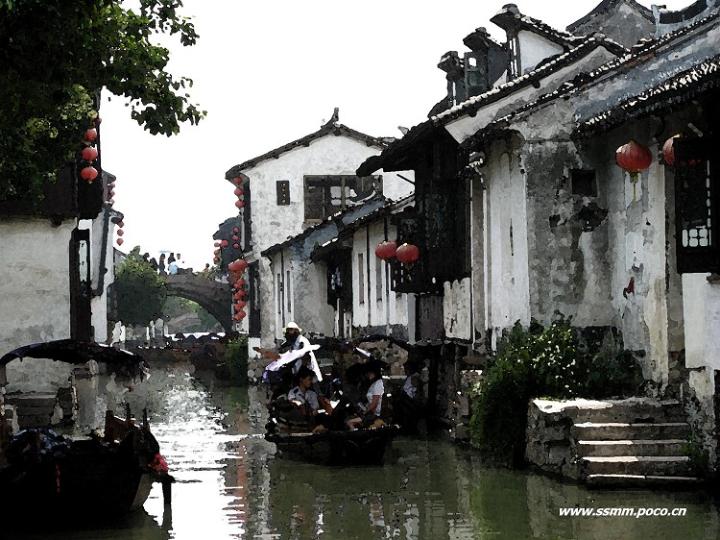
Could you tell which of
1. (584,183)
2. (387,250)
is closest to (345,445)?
(584,183)

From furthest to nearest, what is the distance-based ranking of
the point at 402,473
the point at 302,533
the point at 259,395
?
1. the point at 259,395
2. the point at 402,473
3. the point at 302,533

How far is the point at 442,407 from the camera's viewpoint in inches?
1065

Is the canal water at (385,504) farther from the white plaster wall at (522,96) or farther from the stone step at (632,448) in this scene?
the white plaster wall at (522,96)

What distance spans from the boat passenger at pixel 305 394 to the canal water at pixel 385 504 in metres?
0.98

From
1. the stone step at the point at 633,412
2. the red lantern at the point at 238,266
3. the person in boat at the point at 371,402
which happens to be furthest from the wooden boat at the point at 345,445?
the red lantern at the point at 238,266

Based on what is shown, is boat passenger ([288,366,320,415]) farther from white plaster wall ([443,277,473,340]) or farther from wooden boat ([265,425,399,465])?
white plaster wall ([443,277,473,340])

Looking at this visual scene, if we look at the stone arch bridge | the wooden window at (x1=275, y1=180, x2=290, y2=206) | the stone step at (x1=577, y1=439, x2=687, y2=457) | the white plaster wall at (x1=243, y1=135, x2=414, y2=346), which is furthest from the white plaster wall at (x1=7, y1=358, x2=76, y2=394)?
the stone arch bridge

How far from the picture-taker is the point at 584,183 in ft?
66.2

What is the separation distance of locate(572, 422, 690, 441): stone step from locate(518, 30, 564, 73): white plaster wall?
11.1 m

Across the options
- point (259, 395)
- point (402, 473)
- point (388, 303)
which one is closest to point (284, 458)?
point (402, 473)

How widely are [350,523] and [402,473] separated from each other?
4.75 meters

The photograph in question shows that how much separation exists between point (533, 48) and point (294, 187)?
928 inches

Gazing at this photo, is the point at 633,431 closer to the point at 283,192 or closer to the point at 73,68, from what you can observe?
the point at 73,68

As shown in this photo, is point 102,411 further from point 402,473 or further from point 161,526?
point 161,526
